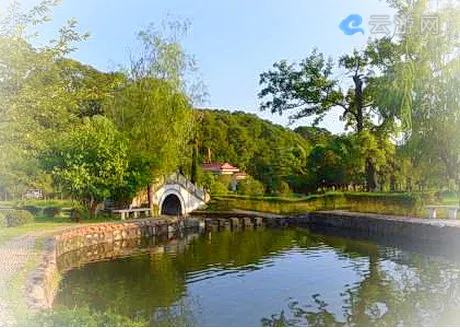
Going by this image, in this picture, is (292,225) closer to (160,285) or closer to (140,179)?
(140,179)

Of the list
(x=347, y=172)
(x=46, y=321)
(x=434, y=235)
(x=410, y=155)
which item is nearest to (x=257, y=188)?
(x=347, y=172)

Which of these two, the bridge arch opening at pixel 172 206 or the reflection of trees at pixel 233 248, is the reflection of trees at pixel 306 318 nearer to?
the reflection of trees at pixel 233 248

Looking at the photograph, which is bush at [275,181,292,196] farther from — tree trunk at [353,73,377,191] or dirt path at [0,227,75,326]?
dirt path at [0,227,75,326]

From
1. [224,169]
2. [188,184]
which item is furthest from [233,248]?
[224,169]

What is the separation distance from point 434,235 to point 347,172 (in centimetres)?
2159

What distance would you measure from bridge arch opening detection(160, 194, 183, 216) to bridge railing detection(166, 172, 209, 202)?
903mm

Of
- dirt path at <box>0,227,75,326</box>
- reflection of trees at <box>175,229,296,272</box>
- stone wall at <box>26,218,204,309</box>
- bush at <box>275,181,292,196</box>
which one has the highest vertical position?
bush at <box>275,181,292,196</box>

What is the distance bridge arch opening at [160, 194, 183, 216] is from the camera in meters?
29.3

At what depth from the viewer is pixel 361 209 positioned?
83.3 feet

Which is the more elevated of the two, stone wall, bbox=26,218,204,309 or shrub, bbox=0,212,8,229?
shrub, bbox=0,212,8,229

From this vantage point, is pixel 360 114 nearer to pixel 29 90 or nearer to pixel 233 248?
pixel 233 248

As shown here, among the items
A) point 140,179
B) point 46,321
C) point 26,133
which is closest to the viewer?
point 46,321

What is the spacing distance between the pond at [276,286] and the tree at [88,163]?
4.49m

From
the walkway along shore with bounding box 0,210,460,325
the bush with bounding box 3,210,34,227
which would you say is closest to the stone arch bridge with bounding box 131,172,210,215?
the walkway along shore with bounding box 0,210,460,325
